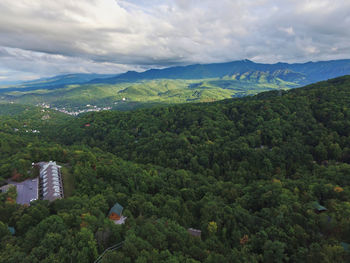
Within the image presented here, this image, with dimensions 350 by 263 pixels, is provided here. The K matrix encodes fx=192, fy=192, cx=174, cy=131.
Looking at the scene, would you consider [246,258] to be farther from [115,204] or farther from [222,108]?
[222,108]

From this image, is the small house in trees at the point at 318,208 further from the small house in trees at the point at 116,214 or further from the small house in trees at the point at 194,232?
the small house in trees at the point at 116,214

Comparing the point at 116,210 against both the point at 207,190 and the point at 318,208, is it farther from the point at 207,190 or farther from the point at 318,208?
the point at 318,208


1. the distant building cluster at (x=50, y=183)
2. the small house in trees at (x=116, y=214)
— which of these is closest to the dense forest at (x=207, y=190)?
the small house in trees at (x=116, y=214)

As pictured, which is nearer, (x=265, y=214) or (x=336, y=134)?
(x=265, y=214)

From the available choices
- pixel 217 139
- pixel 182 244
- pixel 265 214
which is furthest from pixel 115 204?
pixel 217 139

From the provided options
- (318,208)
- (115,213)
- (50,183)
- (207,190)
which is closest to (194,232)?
(115,213)
